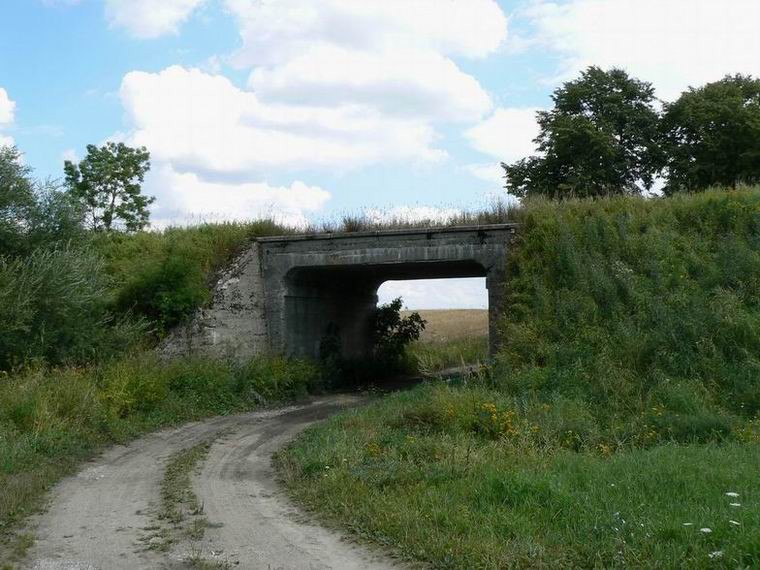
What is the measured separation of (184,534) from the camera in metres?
6.82

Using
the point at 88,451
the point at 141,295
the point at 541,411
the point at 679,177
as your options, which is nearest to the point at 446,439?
the point at 541,411

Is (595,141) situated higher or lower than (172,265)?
higher

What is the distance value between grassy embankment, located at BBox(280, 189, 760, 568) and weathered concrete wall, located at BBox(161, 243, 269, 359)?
5.39m

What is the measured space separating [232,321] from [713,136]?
69.4 ft

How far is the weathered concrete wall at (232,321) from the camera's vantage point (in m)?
18.2

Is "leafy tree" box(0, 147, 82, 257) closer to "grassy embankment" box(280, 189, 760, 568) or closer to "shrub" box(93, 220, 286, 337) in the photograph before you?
"shrub" box(93, 220, 286, 337)

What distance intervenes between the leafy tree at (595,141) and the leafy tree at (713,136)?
3.04 feet

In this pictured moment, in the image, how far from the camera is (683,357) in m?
12.7

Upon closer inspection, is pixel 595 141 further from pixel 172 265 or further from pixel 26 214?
pixel 26 214

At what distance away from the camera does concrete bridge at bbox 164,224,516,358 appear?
679 inches

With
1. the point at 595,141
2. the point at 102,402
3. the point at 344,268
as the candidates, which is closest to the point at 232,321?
the point at 344,268

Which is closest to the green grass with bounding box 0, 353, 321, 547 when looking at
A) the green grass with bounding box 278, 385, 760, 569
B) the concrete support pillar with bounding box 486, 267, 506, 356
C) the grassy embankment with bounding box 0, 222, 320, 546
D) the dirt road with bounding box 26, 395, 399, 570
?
the grassy embankment with bounding box 0, 222, 320, 546

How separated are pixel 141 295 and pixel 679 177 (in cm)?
2201

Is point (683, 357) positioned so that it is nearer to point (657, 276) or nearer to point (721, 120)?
point (657, 276)
